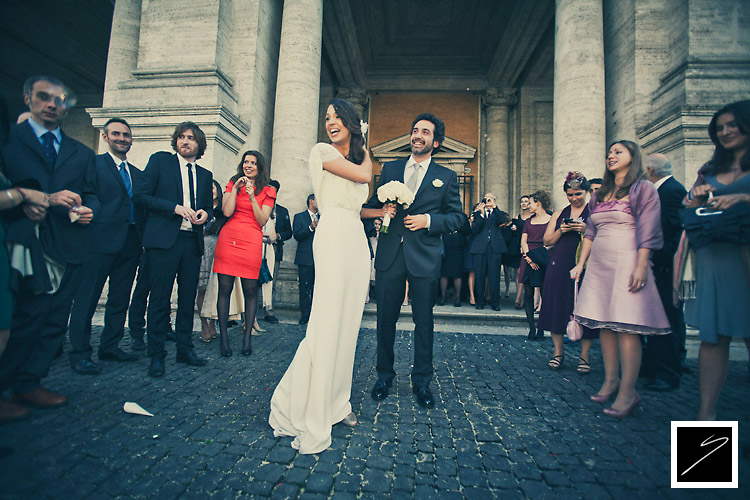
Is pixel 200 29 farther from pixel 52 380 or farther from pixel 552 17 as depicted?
pixel 552 17

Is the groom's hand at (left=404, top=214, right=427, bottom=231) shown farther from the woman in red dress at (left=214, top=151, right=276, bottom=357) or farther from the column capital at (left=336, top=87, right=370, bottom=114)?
the column capital at (left=336, top=87, right=370, bottom=114)

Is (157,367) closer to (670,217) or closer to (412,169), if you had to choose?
(412,169)

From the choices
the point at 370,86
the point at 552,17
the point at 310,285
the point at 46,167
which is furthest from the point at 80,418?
the point at 370,86

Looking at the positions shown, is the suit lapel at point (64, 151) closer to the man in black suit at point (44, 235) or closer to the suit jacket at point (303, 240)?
the man in black suit at point (44, 235)

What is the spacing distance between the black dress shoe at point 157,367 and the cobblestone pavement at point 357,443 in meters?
0.08

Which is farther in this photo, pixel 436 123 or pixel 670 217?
pixel 670 217

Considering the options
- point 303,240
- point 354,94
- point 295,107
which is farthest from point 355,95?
point 303,240

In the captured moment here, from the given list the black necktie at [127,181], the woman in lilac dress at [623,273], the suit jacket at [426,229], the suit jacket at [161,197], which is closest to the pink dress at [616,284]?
the woman in lilac dress at [623,273]

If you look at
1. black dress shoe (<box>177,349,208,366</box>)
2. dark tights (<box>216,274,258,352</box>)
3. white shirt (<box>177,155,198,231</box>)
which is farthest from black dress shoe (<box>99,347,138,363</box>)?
white shirt (<box>177,155,198,231</box>)

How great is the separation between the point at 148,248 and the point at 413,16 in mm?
13186

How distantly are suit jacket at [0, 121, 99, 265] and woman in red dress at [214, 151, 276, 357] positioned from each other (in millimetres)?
1292

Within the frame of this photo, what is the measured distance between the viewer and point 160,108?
706 cm

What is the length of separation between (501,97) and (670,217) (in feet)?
42.8

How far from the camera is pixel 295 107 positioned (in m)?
8.01
